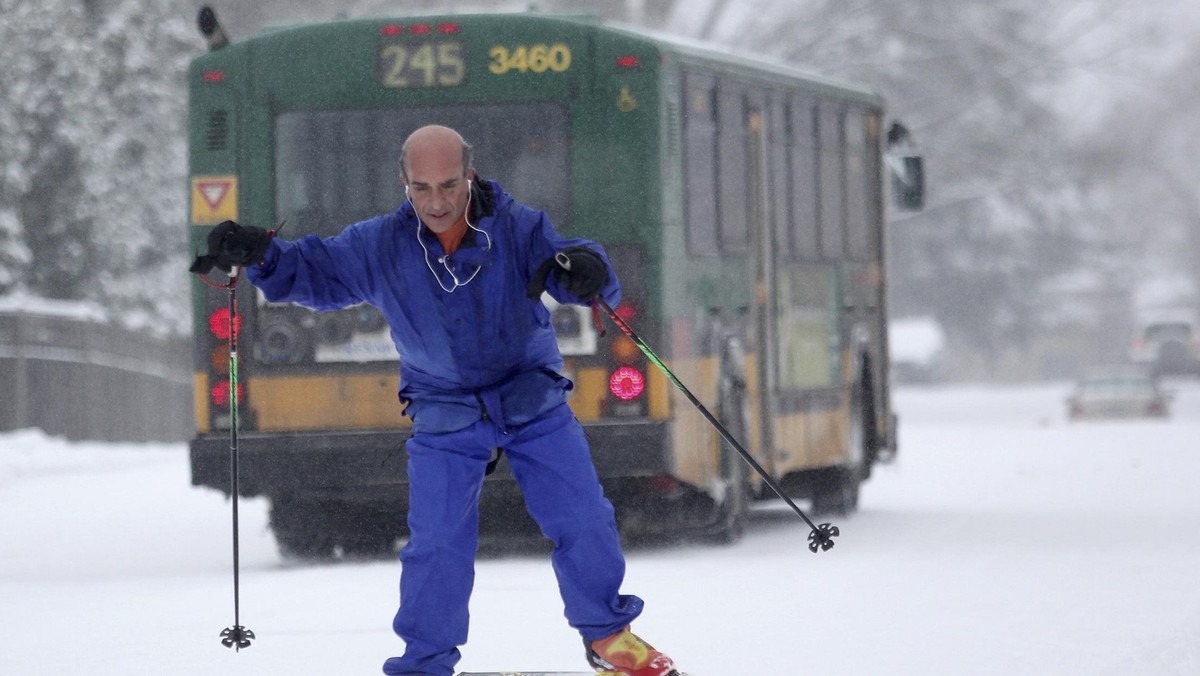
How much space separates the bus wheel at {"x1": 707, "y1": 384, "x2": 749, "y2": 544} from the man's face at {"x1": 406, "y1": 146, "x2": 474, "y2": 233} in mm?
6863

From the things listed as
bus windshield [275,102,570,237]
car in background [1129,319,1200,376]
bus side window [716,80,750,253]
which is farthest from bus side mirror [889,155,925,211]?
car in background [1129,319,1200,376]

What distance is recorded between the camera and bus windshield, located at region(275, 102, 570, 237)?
12523 mm

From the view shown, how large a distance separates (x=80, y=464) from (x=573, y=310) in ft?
38.6

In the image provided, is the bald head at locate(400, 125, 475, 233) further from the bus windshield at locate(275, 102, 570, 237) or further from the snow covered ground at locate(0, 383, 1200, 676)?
the bus windshield at locate(275, 102, 570, 237)

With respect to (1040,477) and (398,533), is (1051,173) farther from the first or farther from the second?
(398,533)

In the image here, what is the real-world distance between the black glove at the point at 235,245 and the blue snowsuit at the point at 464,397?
0.07m

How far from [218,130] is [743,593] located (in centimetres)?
390

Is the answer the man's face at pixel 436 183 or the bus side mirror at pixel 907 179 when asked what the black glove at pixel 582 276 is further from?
the bus side mirror at pixel 907 179

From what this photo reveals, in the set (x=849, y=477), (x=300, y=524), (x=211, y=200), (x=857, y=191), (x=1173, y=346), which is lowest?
(x=300, y=524)

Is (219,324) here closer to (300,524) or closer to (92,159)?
(300,524)

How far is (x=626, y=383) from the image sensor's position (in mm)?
12289

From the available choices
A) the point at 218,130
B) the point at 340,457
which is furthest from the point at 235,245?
the point at 218,130

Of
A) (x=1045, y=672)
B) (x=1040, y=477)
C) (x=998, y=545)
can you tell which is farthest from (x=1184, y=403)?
(x=1045, y=672)

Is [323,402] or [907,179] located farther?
[907,179]
